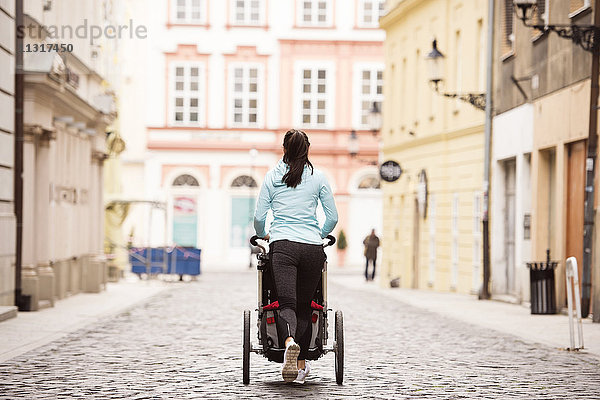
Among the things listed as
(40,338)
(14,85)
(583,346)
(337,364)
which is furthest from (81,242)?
(337,364)

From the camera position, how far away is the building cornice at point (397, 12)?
1389 inches

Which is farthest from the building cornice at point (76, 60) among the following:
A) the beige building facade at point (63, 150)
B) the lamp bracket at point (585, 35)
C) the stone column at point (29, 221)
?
the lamp bracket at point (585, 35)

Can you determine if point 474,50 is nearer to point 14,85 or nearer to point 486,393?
point 14,85

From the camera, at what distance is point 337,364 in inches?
391

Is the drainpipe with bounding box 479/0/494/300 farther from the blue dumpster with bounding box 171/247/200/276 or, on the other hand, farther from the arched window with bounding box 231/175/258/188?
the arched window with bounding box 231/175/258/188

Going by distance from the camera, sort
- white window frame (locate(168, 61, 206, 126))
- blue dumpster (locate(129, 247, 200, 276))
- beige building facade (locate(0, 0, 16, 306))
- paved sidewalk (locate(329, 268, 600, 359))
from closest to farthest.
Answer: paved sidewalk (locate(329, 268, 600, 359)) → beige building facade (locate(0, 0, 16, 306)) → blue dumpster (locate(129, 247, 200, 276)) → white window frame (locate(168, 61, 206, 126))

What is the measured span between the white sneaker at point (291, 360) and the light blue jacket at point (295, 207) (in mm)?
877

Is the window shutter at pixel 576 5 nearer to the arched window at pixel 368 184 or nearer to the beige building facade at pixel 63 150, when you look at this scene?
the beige building facade at pixel 63 150

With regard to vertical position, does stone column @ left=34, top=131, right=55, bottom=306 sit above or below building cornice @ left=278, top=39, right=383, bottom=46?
below

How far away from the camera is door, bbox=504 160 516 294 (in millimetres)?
26078

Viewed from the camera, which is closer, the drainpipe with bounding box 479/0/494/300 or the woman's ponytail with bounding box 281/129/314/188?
the woman's ponytail with bounding box 281/129/314/188

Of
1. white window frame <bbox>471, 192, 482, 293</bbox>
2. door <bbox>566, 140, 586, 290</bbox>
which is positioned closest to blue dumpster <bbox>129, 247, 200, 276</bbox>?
white window frame <bbox>471, 192, 482, 293</bbox>

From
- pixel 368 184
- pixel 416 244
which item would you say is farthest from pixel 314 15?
pixel 416 244

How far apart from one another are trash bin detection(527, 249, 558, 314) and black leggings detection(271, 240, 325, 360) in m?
10.3
